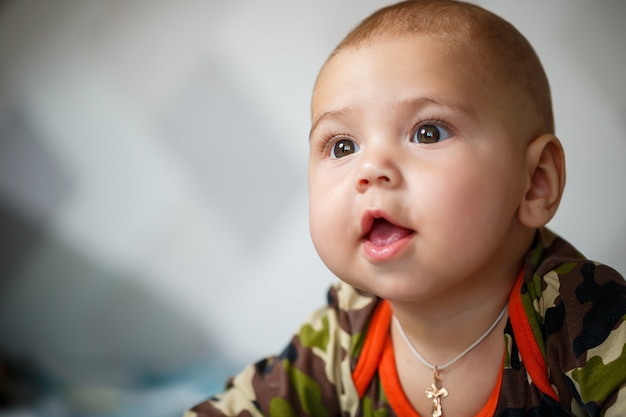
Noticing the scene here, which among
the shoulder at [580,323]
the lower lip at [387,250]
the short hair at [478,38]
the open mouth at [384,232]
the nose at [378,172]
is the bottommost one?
the shoulder at [580,323]

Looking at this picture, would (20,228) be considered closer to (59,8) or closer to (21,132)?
(21,132)

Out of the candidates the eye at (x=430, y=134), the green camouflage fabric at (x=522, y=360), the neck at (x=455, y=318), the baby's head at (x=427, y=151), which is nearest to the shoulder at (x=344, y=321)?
the green camouflage fabric at (x=522, y=360)

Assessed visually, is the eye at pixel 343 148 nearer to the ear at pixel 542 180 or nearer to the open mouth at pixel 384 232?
the open mouth at pixel 384 232

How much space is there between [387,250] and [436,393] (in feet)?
0.78

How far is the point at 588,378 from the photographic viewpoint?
733mm

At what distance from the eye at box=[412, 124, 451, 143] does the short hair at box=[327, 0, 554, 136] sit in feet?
0.29

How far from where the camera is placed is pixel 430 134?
2.44 ft

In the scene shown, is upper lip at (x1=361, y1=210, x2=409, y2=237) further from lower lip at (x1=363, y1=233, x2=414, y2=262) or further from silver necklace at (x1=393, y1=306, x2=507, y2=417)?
silver necklace at (x1=393, y1=306, x2=507, y2=417)

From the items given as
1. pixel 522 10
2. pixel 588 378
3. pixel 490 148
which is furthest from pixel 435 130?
pixel 522 10

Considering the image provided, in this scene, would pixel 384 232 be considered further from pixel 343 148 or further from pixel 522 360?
pixel 522 360

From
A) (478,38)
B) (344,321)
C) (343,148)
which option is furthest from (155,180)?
(478,38)

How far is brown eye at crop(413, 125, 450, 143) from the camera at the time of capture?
29.3 inches

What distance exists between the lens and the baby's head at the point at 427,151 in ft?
2.37

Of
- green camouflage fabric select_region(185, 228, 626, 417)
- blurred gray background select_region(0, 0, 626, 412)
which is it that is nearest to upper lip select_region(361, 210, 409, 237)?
green camouflage fabric select_region(185, 228, 626, 417)
